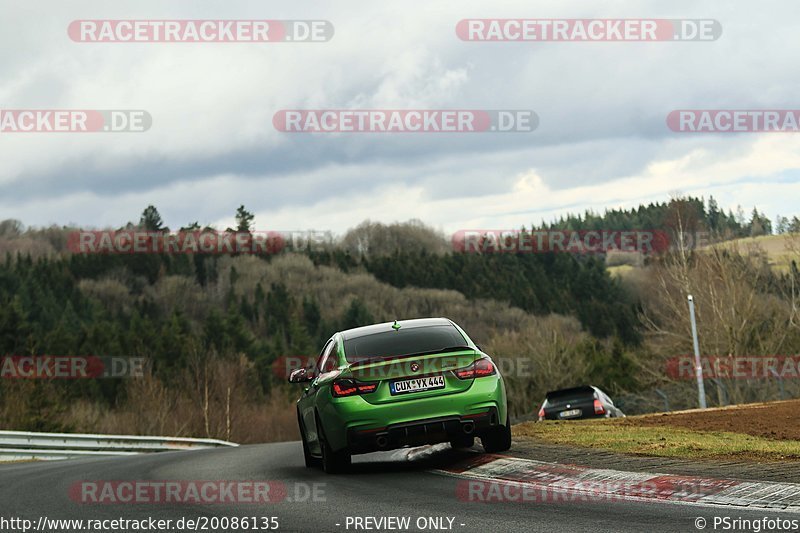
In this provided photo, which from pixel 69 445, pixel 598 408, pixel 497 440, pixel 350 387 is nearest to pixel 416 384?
pixel 350 387

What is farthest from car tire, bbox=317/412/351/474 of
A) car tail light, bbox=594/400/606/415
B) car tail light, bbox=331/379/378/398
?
car tail light, bbox=594/400/606/415

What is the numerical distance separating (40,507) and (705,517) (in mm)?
6367

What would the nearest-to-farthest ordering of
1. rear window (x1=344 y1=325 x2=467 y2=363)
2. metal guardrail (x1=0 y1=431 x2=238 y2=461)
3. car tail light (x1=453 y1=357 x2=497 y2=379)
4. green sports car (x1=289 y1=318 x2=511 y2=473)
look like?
green sports car (x1=289 y1=318 x2=511 y2=473)
car tail light (x1=453 y1=357 x2=497 y2=379)
rear window (x1=344 y1=325 x2=467 y2=363)
metal guardrail (x1=0 y1=431 x2=238 y2=461)

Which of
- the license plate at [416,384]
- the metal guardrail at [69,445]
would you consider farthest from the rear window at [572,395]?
the license plate at [416,384]

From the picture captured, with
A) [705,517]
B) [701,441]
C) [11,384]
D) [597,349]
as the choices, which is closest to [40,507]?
[705,517]

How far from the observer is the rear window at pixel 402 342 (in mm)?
11477

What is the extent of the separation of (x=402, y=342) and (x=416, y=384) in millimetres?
794

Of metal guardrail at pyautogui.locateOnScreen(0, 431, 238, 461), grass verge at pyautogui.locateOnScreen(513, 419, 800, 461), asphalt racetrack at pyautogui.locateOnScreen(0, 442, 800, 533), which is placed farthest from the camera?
metal guardrail at pyautogui.locateOnScreen(0, 431, 238, 461)

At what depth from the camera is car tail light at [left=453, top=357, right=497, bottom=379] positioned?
11.2 metres

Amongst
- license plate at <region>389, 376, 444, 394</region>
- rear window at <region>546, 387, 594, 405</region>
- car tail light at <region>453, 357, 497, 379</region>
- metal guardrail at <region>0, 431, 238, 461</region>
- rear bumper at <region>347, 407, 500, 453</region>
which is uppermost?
car tail light at <region>453, 357, 497, 379</region>

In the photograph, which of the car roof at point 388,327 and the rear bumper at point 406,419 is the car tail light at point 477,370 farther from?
the car roof at point 388,327

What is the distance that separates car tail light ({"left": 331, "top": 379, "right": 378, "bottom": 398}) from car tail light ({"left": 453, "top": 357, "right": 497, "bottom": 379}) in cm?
96

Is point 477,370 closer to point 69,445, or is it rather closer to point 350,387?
point 350,387

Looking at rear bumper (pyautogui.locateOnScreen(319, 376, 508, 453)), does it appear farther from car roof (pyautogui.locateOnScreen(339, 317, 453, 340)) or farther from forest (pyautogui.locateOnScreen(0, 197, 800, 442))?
forest (pyautogui.locateOnScreen(0, 197, 800, 442))
